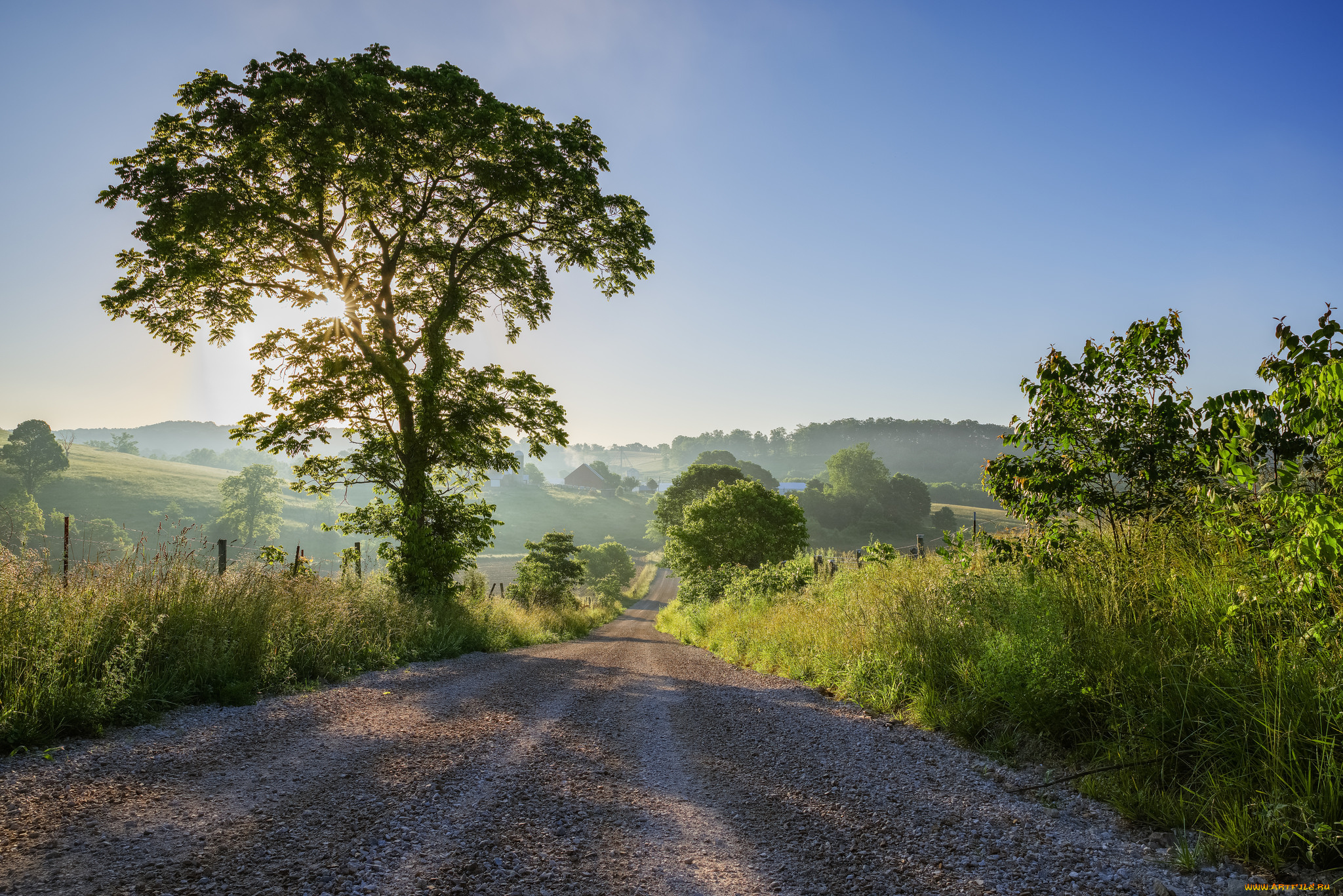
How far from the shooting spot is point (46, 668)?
450cm

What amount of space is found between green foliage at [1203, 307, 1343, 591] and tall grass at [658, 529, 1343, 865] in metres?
0.28

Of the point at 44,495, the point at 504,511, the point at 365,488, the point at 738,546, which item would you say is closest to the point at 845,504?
the point at 738,546

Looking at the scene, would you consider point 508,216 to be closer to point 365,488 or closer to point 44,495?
point 44,495

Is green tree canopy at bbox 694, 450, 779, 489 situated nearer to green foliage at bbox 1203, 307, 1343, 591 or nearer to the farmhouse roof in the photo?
the farmhouse roof

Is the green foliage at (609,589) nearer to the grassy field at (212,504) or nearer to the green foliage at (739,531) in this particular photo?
the grassy field at (212,504)

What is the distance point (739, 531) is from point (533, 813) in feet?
85.6

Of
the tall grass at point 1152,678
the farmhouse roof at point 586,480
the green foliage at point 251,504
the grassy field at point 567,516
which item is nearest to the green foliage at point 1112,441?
the tall grass at point 1152,678

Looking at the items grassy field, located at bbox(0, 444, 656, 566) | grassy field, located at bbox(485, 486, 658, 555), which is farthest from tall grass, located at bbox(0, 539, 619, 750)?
grassy field, located at bbox(485, 486, 658, 555)

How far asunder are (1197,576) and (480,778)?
5.54 metres

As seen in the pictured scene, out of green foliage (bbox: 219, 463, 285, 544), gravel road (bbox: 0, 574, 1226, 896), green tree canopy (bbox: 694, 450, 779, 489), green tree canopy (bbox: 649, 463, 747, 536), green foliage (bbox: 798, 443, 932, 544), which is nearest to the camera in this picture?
gravel road (bbox: 0, 574, 1226, 896)

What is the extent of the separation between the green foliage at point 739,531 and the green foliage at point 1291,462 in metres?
24.1

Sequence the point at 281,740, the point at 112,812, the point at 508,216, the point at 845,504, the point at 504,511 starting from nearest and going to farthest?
the point at 112,812
the point at 281,740
the point at 508,216
the point at 845,504
the point at 504,511

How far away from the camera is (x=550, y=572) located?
34.4 metres

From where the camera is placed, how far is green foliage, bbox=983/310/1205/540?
18.2 ft
